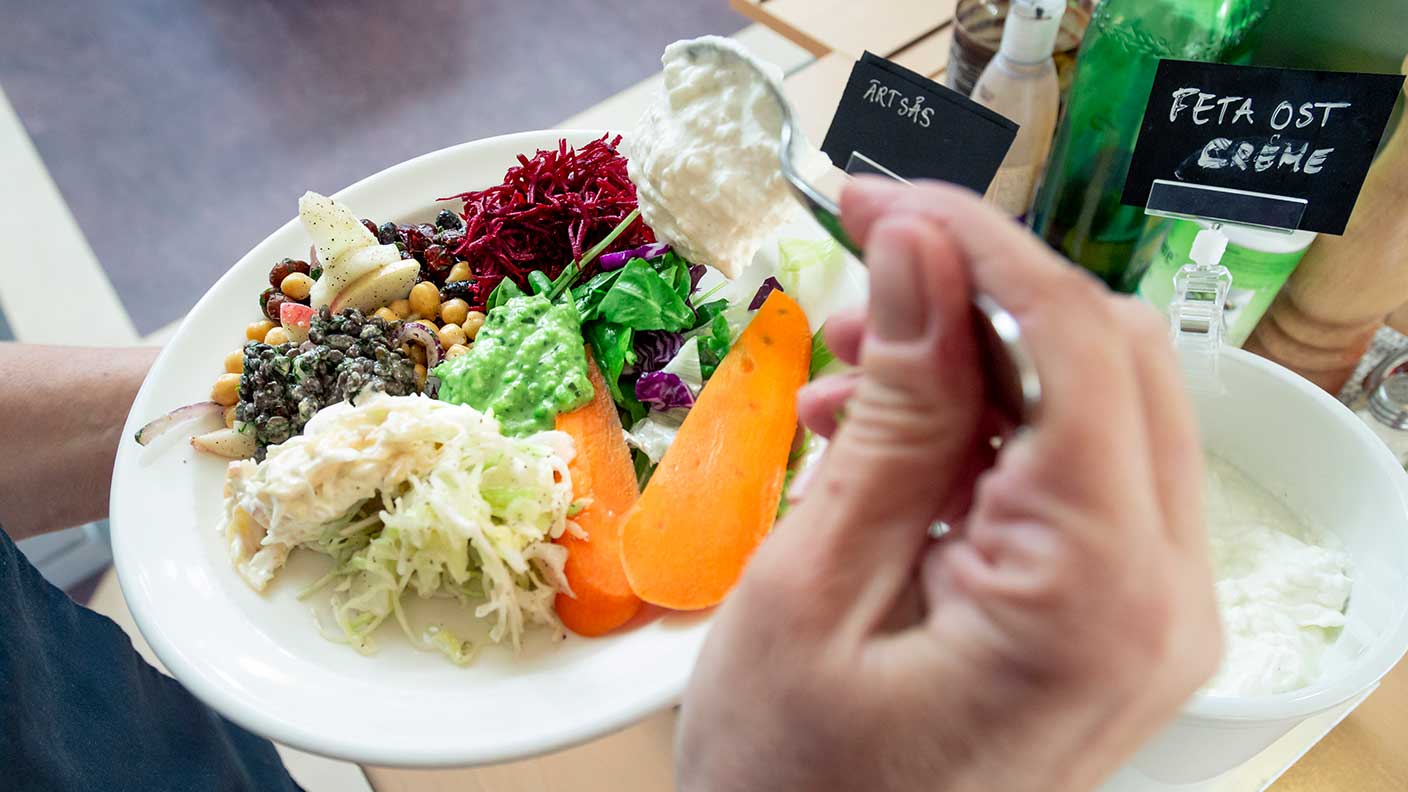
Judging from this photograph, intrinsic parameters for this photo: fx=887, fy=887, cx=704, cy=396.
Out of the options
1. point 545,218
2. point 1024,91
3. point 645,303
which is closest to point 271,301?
point 545,218

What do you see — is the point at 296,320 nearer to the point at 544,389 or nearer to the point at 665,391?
the point at 544,389

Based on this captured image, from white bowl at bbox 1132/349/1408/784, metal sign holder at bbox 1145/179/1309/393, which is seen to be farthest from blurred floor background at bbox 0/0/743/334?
white bowl at bbox 1132/349/1408/784

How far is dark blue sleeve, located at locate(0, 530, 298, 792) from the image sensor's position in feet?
2.55

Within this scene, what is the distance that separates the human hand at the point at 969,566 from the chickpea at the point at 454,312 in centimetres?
89

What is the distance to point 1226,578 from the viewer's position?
2.63 feet

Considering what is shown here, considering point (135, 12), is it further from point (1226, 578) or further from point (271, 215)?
point (1226, 578)

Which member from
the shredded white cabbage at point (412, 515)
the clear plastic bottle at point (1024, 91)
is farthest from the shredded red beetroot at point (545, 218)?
the clear plastic bottle at point (1024, 91)

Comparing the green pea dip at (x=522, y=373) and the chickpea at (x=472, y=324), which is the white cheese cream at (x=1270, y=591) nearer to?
the green pea dip at (x=522, y=373)

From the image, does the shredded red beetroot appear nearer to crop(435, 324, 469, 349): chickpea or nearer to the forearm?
crop(435, 324, 469, 349): chickpea

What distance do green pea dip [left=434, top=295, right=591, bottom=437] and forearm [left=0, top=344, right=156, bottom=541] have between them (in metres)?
0.48

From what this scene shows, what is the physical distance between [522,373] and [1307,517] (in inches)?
32.8

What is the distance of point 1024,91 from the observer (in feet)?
3.27

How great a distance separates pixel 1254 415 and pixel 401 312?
40.2 inches

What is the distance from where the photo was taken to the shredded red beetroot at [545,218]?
1.21 m
